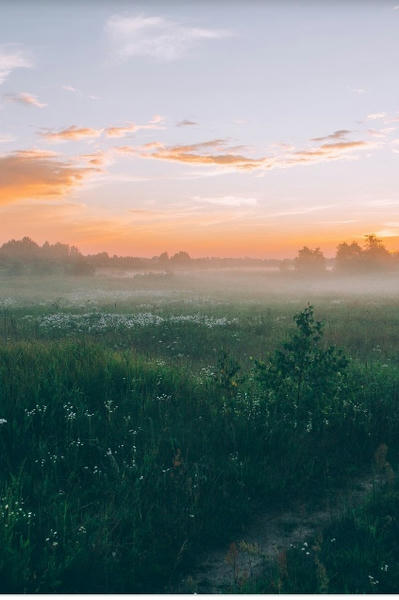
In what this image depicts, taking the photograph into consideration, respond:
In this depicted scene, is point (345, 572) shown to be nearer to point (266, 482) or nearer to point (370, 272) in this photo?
point (266, 482)

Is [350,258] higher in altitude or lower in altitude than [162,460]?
higher

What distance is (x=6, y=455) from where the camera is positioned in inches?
238

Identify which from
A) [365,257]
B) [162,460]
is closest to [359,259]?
[365,257]

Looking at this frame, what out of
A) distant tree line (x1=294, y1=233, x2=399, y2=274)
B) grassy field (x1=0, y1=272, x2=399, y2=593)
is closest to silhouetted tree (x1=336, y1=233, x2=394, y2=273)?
distant tree line (x1=294, y1=233, x2=399, y2=274)

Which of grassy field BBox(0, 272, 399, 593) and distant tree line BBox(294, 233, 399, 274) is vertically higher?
distant tree line BBox(294, 233, 399, 274)

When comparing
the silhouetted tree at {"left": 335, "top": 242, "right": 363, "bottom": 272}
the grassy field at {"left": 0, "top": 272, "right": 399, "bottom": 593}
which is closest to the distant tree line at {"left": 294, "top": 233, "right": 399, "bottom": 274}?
the silhouetted tree at {"left": 335, "top": 242, "right": 363, "bottom": 272}

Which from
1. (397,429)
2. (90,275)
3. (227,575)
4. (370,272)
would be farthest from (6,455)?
(370,272)

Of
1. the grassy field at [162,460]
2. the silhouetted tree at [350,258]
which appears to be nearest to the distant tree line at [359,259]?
the silhouetted tree at [350,258]

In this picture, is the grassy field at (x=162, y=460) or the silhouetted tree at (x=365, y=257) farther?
the silhouetted tree at (x=365, y=257)

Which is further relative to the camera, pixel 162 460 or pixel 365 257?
pixel 365 257

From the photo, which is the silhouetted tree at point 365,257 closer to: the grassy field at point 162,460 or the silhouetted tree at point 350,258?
the silhouetted tree at point 350,258

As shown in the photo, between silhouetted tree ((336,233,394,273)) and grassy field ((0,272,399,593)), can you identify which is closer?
grassy field ((0,272,399,593))

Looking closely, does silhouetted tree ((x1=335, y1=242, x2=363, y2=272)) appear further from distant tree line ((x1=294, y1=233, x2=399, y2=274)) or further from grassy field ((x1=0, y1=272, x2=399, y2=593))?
grassy field ((x1=0, y1=272, x2=399, y2=593))

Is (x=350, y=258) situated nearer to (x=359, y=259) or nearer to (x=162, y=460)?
(x=359, y=259)
